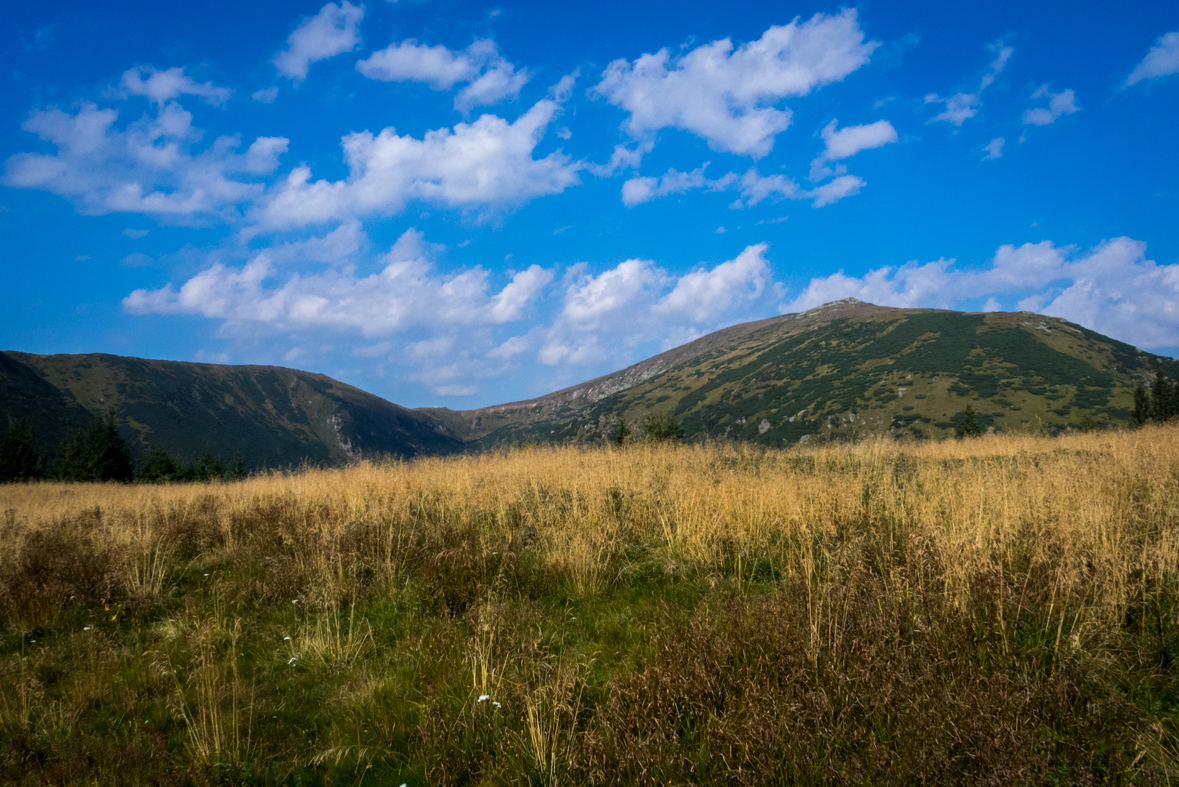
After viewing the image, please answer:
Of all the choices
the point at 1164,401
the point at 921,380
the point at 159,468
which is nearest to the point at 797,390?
the point at 921,380

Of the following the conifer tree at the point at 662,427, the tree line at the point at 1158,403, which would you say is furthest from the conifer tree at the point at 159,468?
the tree line at the point at 1158,403

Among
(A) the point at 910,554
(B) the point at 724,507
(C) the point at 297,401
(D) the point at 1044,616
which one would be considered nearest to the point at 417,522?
(B) the point at 724,507

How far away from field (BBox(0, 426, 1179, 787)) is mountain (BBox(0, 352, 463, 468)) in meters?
90.5

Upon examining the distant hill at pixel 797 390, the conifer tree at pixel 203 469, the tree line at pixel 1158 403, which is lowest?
the conifer tree at pixel 203 469

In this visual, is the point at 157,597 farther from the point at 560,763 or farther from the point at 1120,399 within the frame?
the point at 1120,399

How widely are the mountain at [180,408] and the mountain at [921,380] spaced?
70.1 m

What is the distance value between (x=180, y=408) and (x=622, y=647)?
17469cm

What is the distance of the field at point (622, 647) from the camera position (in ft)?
8.55

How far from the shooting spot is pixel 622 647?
4.14 m

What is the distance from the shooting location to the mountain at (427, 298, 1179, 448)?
6762cm

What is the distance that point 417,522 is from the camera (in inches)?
322

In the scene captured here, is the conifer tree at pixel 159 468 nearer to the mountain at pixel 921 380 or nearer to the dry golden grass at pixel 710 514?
the mountain at pixel 921 380

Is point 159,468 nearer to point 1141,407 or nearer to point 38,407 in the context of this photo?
point 1141,407

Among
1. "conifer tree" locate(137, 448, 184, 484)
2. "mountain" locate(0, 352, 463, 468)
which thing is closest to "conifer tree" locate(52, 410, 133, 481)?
"conifer tree" locate(137, 448, 184, 484)
